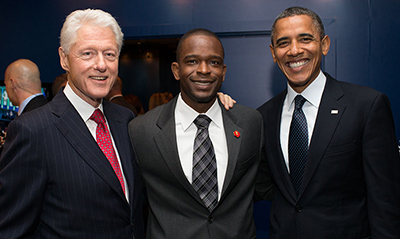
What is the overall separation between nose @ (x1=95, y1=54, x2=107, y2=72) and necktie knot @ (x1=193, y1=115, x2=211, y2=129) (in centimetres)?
57

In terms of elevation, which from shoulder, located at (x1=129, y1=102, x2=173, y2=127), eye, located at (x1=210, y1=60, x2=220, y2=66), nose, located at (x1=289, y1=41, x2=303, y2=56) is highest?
nose, located at (x1=289, y1=41, x2=303, y2=56)

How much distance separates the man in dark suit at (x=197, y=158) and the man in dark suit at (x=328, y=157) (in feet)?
0.70

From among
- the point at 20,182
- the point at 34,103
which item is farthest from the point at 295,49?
the point at 34,103

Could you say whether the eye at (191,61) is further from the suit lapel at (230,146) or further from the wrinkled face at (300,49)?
the wrinkled face at (300,49)

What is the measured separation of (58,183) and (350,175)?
1.46 metres

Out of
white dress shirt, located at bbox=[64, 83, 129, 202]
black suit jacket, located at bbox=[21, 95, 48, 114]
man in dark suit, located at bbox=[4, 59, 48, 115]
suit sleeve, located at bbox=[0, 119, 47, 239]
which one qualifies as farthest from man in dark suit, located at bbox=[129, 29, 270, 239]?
man in dark suit, located at bbox=[4, 59, 48, 115]

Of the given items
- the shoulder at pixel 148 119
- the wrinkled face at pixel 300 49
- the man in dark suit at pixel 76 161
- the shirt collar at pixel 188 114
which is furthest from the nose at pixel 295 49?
the man in dark suit at pixel 76 161

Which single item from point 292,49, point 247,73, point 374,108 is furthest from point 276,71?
point 374,108

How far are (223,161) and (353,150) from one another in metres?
0.69

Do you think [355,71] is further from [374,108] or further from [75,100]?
[75,100]

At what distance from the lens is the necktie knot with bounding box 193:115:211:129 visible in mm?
1792

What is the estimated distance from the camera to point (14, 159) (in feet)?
4.19

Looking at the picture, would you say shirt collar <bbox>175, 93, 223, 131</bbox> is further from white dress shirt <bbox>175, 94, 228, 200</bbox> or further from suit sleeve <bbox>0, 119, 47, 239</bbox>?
suit sleeve <bbox>0, 119, 47, 239</bbox>

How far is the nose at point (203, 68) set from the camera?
172 centimetres
